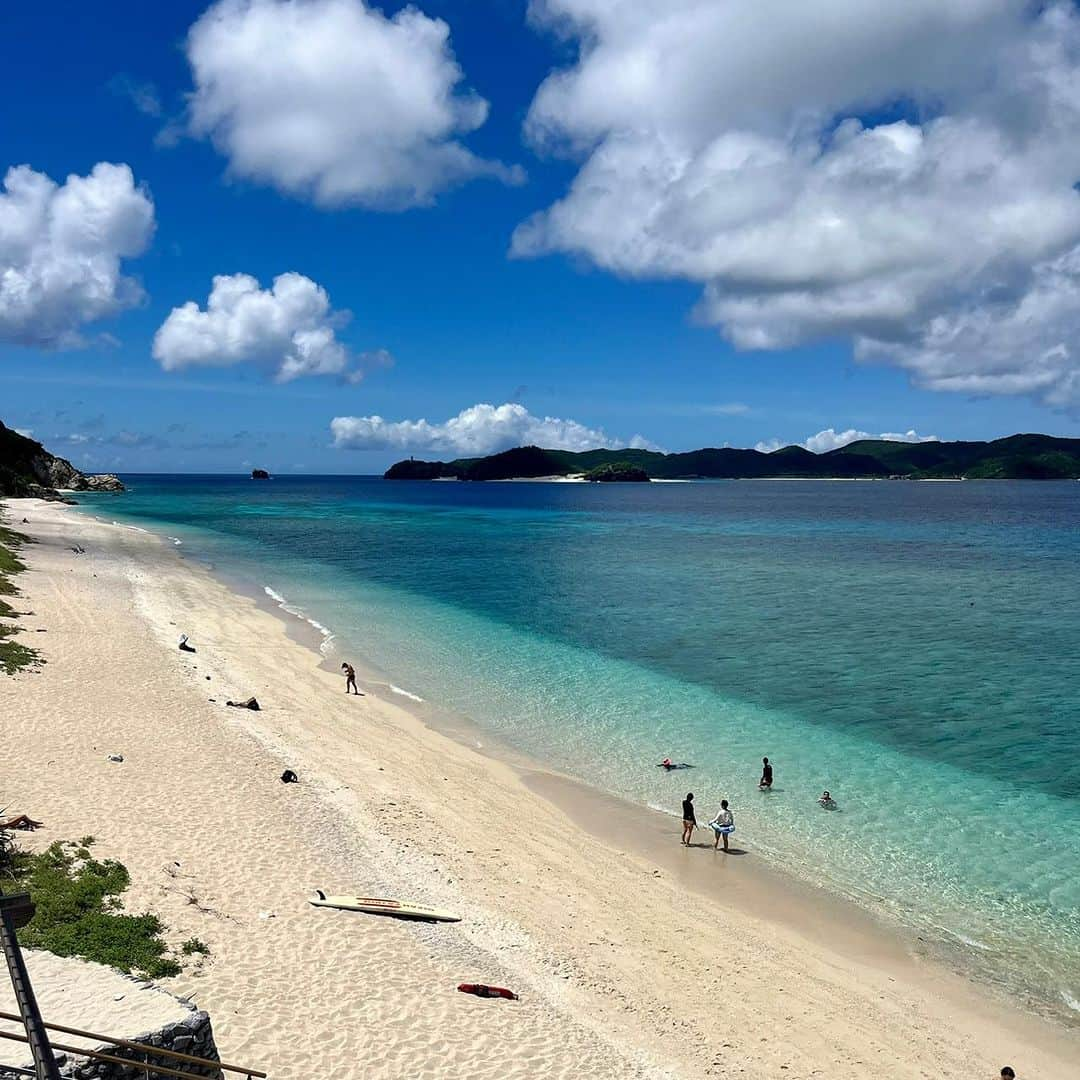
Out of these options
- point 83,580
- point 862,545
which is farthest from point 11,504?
point 862,545

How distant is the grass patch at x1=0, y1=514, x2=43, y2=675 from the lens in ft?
97.4

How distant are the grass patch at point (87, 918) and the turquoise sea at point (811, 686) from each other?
1508 cm

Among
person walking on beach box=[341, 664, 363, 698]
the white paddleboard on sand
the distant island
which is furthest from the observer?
the distant island

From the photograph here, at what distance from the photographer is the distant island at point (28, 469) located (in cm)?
13023

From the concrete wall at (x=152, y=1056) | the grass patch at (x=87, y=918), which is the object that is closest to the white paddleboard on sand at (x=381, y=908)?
the grass patch at (x=87, y=918)

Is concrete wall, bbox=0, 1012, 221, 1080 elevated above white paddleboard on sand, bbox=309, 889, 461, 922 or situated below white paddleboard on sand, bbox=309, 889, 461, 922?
above

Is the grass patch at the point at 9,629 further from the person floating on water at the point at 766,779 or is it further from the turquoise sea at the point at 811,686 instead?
the person floating on water at the point at 766,779

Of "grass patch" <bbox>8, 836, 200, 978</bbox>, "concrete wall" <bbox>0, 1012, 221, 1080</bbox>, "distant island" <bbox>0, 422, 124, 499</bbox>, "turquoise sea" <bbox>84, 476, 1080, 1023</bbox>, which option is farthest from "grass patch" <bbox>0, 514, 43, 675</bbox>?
"distant island" <bbox>0, 422, 124, 499</bbox>

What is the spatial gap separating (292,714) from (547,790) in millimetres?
11045

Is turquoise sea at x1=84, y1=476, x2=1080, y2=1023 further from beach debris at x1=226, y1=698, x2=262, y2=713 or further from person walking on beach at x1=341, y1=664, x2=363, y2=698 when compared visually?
beach debris at x1=226, y1=698, x2=262, y2=713

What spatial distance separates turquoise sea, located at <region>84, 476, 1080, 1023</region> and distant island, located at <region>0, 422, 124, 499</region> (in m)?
62.2

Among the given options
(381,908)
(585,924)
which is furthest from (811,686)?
(381,908)

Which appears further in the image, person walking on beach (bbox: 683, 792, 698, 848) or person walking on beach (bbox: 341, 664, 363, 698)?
person walking on beach (bbox: 341, 664, 363, 698)

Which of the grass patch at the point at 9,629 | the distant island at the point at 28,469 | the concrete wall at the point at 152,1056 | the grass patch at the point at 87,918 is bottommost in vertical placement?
the grass patch at the point at 87,918
